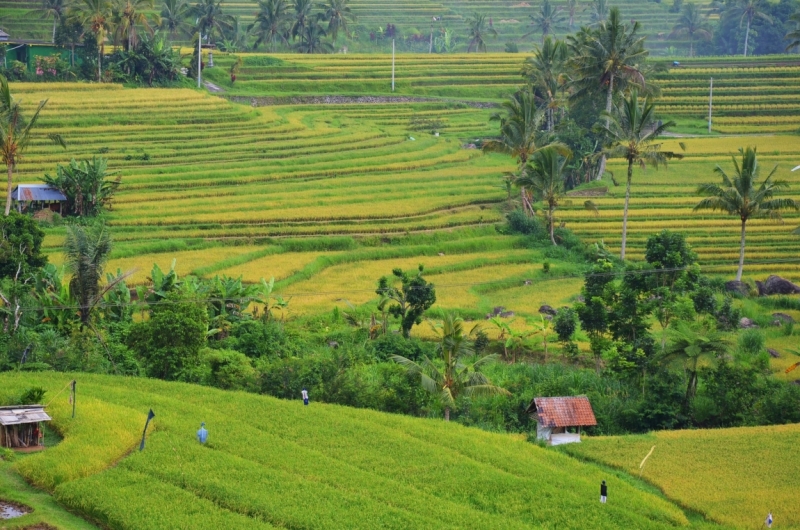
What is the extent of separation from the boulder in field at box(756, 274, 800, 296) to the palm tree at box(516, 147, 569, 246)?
8199mm

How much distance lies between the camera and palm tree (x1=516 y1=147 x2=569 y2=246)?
40.3m

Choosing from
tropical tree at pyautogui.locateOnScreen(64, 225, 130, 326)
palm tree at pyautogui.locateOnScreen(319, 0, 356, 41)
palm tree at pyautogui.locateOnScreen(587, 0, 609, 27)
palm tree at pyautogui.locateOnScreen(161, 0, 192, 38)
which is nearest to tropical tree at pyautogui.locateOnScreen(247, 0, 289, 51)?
palm tree at pyautogui.locateOnScreen(319, 0, 356, 41)

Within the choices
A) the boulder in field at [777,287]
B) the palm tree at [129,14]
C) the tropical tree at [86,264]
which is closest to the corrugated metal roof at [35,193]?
the tropical tree at [86,264]

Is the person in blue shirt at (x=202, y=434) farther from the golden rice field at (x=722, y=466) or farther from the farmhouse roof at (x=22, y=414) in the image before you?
the golden rice field at (x=722, y=466)

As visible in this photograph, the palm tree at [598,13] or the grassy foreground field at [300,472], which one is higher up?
the palm tree at [598,13]

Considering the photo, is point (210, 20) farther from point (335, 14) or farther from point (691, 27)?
point (691, 27)

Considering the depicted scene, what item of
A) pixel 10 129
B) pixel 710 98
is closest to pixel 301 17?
pixel 710 98

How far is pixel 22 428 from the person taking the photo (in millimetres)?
21000

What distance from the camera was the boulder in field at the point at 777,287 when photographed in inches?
1383

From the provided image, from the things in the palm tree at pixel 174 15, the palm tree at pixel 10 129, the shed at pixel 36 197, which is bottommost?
the shed at pixel 36 197

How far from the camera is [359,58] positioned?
241 ft

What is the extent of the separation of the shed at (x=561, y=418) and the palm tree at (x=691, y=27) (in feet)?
249

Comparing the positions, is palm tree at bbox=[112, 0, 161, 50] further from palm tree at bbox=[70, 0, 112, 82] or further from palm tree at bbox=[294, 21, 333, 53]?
palm tree at bbox=[294, 21, 333, 53]

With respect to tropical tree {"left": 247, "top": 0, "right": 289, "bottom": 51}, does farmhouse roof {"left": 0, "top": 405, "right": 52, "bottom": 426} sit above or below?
below
